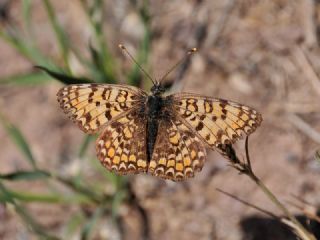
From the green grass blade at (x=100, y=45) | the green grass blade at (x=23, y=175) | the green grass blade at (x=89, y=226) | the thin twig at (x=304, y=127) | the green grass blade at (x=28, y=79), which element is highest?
the green grass blade at (x=100, y=45)

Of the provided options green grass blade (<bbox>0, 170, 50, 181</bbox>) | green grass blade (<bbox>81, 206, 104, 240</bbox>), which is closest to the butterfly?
green grass blade (<bbox>0, 170, 50, 181</bbox>)

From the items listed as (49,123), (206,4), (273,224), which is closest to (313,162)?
(273,224)

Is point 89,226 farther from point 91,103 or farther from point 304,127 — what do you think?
point 304,127

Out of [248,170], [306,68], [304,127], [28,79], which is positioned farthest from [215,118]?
[306,68]

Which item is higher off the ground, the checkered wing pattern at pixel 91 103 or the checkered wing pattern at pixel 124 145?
the checkered wing pattern at pixel 91 103

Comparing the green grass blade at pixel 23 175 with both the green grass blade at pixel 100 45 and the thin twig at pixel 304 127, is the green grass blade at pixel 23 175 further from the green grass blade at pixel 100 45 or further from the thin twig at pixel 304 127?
the thin twig at pixel 304 127

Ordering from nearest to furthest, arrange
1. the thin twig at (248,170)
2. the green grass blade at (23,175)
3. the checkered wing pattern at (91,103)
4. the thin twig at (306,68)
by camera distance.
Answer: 1. the thin twig at (248,170)
2. the checkered wing pattern at (91,103)
3. the green grass blade at (23,175)
4. the thin twig at (306,68)

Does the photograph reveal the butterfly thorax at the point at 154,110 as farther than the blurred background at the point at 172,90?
No

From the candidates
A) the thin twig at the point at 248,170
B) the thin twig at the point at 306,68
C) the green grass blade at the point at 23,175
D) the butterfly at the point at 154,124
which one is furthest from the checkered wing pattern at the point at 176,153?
the thin twig at the point at 306,68
